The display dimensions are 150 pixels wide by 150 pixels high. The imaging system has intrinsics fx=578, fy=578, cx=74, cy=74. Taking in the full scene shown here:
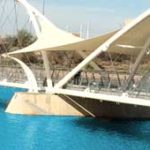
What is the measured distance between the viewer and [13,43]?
106 m

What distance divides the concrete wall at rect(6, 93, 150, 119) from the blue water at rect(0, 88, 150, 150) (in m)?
0.76

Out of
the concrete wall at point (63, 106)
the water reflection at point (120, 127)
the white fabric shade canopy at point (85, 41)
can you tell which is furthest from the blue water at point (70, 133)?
the white fabric shade canopy at point (85, 41)

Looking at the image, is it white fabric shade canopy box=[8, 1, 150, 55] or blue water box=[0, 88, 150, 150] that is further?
white fabric shade canopy box=[8, 1, 150, 55]

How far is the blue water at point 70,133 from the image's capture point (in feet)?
86.6

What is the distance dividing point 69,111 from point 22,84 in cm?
510

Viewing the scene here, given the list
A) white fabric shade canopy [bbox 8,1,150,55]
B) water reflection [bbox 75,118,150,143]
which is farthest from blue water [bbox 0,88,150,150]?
white fabric shade canopy [bbox 8,1,150,55]

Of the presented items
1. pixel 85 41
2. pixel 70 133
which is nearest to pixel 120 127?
pixel 70 133

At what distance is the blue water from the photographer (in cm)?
2641

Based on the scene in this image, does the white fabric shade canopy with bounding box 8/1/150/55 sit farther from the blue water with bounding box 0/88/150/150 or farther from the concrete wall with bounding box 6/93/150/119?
the blue water with bounding box 0/88/150/150

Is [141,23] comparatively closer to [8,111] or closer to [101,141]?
[101,141]

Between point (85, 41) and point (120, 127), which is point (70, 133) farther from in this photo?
point (85, 41)

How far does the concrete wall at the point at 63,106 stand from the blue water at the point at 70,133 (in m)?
0.76

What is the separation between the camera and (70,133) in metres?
30.2

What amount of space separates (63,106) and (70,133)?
6909 mm
